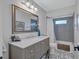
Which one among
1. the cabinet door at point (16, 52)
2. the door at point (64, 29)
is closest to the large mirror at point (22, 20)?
the cabinet door at point (16, 52)

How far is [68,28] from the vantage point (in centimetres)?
383

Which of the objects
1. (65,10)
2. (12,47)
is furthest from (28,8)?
(65,10)

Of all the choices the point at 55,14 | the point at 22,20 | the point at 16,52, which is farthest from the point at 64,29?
the point at 16,52

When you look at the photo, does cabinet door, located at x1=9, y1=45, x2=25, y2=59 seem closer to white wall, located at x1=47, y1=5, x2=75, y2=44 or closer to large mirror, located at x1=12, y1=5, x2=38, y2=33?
large mirror, located at x1=12, y1=5, x2=38, y2=33

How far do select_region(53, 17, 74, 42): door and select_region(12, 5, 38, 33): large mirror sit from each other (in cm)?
147

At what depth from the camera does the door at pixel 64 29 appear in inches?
147

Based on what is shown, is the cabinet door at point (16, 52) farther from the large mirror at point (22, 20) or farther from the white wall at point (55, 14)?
the white wall at point (55, 14)

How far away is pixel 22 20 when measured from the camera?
7.76 ft

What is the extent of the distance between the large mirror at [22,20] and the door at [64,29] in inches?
57.7

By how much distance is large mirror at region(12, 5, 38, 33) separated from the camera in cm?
200

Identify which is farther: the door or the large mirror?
the door

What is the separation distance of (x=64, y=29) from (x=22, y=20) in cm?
230

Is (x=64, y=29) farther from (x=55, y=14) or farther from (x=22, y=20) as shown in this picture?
(x=22, y=20)

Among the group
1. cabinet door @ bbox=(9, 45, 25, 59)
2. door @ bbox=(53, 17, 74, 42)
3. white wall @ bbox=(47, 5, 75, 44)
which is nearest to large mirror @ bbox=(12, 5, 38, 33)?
cabinet door @ bbox=(9, 45, 25, 59)
